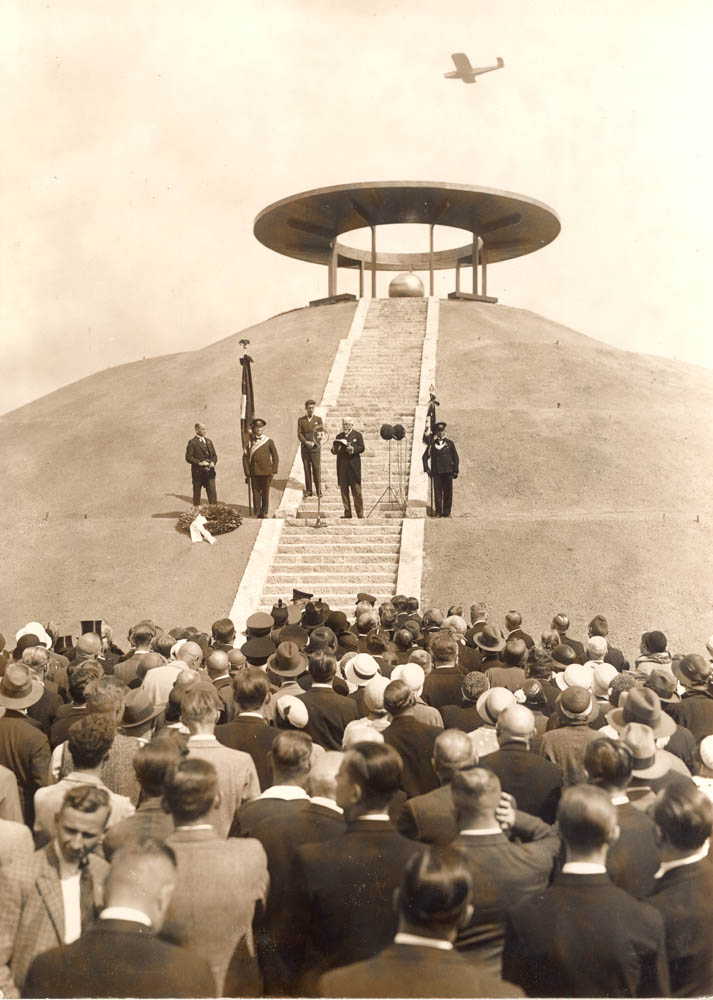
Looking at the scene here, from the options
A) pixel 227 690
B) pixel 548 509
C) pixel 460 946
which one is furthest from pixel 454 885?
pixel 548 509

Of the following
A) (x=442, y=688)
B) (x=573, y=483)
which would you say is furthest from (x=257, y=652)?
(x=573, y=483)

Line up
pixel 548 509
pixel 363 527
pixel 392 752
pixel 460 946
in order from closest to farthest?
pixel 460 946
pixel 392 752
pixel 363 527
pixel 548 509

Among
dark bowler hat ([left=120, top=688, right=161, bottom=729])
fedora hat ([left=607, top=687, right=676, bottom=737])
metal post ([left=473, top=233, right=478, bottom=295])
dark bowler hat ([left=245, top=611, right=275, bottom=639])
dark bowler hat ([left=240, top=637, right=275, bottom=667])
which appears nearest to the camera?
fedora hat ([left=607, top=687, right=676, bottom=737])

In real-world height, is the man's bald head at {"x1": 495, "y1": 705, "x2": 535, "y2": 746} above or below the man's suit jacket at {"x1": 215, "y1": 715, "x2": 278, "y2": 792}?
above

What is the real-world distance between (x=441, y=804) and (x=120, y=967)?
1.68m

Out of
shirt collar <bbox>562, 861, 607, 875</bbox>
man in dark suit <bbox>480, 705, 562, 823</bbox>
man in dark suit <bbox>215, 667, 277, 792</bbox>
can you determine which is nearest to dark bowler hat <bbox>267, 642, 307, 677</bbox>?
man in dark suit <bbox>215, 667, 277, 792</bbox>

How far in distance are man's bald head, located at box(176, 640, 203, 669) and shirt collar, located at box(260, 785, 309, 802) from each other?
9.84ft

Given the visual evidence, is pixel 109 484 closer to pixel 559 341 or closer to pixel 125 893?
pixel 559 341

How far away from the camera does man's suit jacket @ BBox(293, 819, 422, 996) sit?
346cm

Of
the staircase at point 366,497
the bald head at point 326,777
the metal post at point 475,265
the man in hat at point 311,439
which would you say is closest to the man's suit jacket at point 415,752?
the bald head at point 326,777

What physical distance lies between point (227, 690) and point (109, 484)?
14579 millimetres

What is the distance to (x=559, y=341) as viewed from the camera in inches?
1148

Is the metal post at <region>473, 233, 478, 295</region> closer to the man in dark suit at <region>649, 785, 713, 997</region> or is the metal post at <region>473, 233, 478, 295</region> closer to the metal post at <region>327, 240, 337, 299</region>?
the metal post at <region>327, 240, 337, 299</region>

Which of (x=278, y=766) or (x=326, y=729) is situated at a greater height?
(x=278, y=766)
